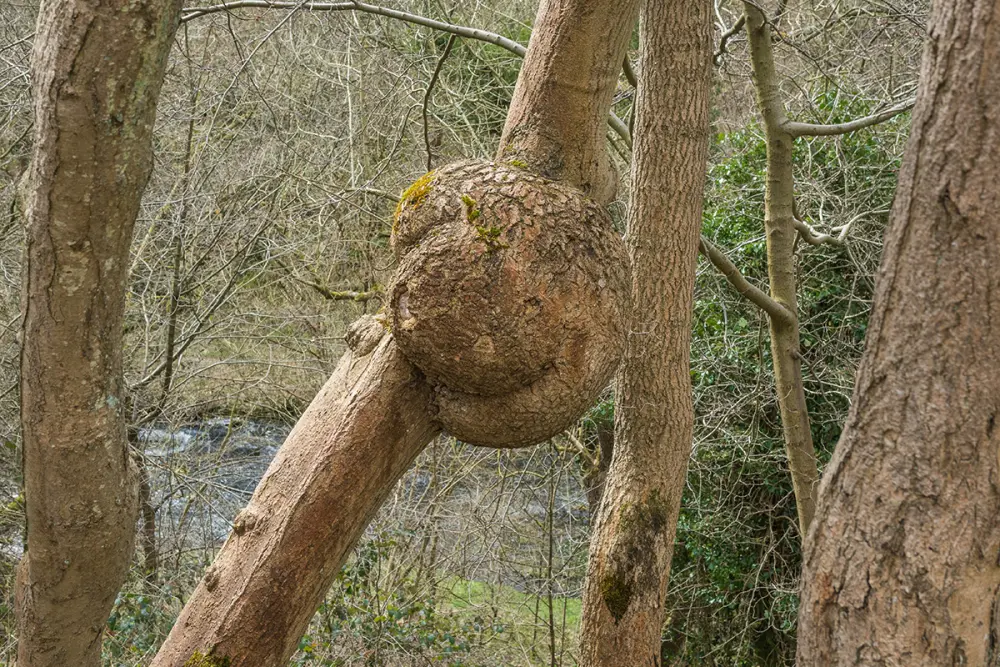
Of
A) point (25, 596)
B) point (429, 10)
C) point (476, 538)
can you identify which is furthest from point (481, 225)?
point (429, 10)

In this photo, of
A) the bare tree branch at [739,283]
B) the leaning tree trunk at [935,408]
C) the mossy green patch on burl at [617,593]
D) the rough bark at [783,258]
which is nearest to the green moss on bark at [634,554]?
the mossy green patch on burl at [617,593]

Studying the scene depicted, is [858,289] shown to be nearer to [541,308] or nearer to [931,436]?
[541,308]

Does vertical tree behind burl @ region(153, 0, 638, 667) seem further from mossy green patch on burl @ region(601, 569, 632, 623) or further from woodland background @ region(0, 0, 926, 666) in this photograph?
woodland background @ region(0, 0, 926, 666)

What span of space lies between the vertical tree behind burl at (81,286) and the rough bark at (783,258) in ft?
12.3

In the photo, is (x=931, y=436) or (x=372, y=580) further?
(x=372, y=580)

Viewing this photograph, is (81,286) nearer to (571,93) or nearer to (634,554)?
(571,93)

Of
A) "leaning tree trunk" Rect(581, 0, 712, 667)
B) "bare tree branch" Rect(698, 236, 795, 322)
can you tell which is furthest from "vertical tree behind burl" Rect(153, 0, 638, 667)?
"bare tree branch" Rect(698, 236, 795, 322)

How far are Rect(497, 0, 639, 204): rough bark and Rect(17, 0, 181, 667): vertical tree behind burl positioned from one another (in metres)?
1.35

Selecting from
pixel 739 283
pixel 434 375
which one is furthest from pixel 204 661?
pixel 739 283

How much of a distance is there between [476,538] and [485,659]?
0.92 meters

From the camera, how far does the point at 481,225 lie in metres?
2.50

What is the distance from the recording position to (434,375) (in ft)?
8.61

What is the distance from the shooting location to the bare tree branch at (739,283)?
454 cm

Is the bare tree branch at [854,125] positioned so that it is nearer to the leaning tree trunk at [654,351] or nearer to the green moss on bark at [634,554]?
the leaning tree trunk at [654,351]
